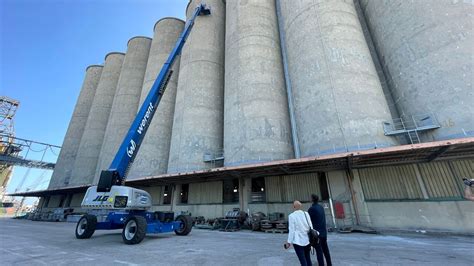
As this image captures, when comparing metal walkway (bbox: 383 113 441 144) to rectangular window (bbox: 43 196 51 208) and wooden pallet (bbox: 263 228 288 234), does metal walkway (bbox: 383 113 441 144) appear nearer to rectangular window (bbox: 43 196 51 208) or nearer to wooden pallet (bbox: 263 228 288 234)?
wooden pallet (bbox: 263 228 288 234)

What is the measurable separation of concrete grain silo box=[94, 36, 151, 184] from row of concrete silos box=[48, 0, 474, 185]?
53 centimetres

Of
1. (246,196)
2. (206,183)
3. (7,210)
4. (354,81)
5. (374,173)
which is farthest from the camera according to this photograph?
(7,210)

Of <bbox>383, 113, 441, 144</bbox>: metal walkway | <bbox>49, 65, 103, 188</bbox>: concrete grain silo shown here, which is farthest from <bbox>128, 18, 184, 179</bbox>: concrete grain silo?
<bbox>383, 113, 441, 144</bbox>: metal walkway

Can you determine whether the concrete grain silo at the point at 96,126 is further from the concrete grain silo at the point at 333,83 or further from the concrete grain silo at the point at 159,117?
the concrete grain silo at the point at 333,83

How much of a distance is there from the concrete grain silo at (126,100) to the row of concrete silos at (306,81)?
0.53m

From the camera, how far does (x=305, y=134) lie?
47.8 ft

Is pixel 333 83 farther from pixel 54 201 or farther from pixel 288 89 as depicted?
pixel 54 201

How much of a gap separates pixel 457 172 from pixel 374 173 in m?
3.59

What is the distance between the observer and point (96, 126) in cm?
3253

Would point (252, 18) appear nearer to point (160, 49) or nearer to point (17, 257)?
point (160, 49)

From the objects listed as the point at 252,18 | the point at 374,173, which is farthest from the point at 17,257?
the point at 252,18

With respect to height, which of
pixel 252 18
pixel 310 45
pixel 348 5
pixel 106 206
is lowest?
pixel 106 206

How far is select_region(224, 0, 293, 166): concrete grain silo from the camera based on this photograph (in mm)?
15875

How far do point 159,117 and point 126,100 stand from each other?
8811 mm
